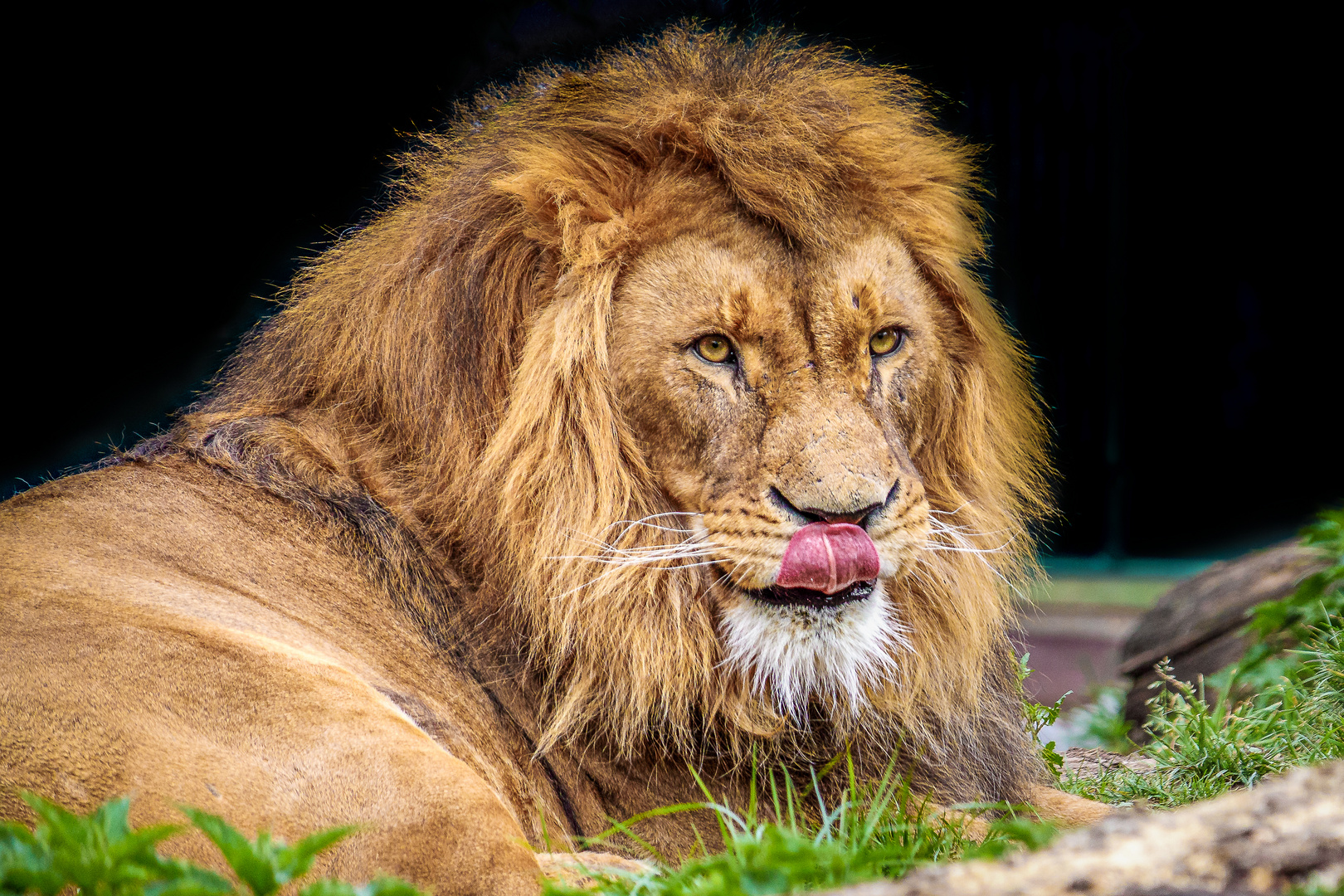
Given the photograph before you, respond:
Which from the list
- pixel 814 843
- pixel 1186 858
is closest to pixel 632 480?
pixel 814 843

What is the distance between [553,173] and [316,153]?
9.57 feet

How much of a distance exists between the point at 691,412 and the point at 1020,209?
5064mm

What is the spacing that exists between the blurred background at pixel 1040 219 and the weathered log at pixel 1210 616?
0.88 meters

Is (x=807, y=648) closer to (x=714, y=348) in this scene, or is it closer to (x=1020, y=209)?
(x=714, y=348)

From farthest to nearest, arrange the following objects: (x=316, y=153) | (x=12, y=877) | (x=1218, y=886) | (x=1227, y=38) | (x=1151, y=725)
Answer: (x=1227, y=38), (x=316, y=153), (x=1151, y=725), (x=12, y=877), (x=1218, y=886)

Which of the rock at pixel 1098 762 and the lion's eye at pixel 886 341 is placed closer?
the lion's eye at pixel 886 341

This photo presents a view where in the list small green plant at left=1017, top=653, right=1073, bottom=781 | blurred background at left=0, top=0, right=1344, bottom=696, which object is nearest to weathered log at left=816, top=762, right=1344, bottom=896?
small green plant at left=1017, top=653, right=1073, bottom=781

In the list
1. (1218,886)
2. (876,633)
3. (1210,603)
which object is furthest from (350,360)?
(1210,603)

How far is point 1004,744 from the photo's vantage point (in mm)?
2859

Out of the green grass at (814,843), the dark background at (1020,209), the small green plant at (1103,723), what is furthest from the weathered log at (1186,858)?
the dark background at (1020,209)

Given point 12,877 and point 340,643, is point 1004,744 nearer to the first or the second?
point 340,643

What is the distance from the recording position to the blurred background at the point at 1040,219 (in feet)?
15.3

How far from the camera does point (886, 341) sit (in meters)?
2.56

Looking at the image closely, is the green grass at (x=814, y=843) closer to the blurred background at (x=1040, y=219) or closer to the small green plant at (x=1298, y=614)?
the small green plant at (x=1298, y=614)
